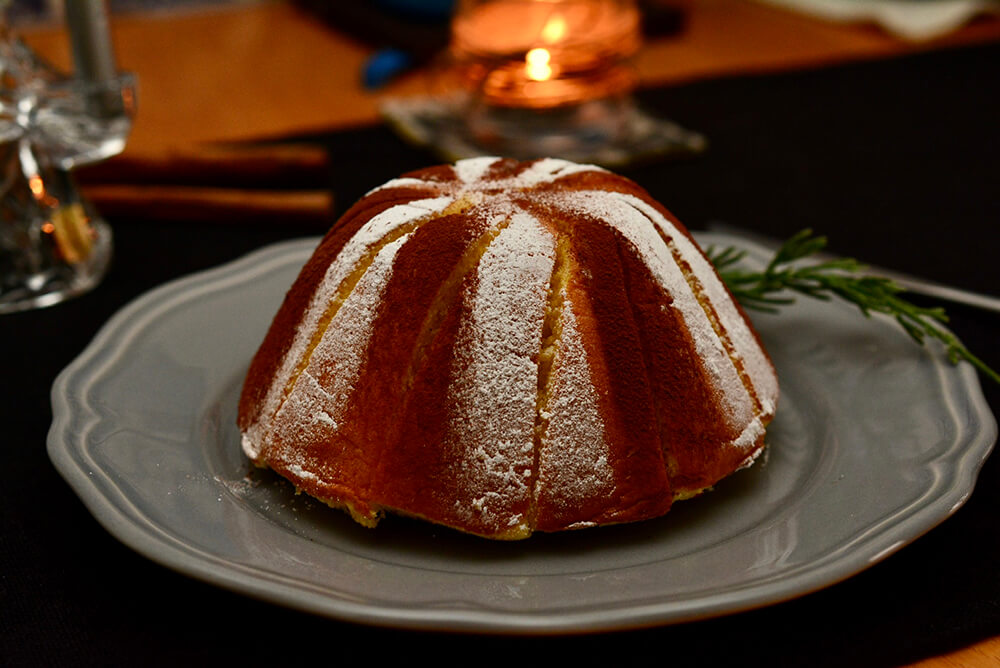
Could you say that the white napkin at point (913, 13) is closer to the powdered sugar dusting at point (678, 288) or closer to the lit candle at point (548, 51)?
the lit candle at point (548, 51)

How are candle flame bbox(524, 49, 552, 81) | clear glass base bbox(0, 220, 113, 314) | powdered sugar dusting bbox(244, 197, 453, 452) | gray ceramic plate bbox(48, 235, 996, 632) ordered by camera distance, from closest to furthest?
gray ceramic plate bbox(48, 235, 996, 632)
powdered sugar dusting bbox(244, 197, 453, 452)
clear glass base bbox(0, 220, 113, 314)
candle flame bbox(524, 49, 552, 81)

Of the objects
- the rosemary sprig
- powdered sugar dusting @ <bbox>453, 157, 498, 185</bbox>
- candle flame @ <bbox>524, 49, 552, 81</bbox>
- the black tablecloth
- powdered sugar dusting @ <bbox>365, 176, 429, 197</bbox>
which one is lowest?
the black tablecloth

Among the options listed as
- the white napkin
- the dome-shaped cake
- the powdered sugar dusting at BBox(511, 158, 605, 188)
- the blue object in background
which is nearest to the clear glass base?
the dome-shaped cake

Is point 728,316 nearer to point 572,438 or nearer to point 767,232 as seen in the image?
point 572,438

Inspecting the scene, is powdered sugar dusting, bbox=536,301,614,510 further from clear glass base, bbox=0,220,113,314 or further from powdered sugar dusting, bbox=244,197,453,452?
clear glass base, bbox=0,220,113,314

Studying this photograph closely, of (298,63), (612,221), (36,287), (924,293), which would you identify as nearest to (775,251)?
(924,293)

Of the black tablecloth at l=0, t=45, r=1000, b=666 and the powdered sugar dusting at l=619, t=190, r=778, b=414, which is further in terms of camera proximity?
the powdered sugar dusting at l=619, t=190, r=778, b=414
